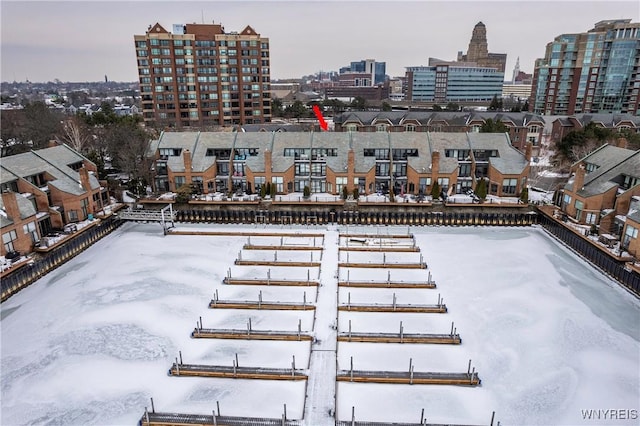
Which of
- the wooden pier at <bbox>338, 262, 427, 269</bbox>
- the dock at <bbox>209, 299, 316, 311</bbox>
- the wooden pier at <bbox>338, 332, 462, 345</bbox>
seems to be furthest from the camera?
the wooden pier at <bbox>338, 262, 427, 269</bbox>

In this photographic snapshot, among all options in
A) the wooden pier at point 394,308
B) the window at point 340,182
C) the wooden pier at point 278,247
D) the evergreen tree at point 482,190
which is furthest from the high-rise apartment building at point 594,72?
the wooden pier at point 394,308

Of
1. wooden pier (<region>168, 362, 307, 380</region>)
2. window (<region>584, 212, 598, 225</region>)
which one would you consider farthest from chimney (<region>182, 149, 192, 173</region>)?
window (<region>584, 212, 598, 225</region>)

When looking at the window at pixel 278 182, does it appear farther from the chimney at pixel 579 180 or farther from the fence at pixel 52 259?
the chimney at pixel 579 180

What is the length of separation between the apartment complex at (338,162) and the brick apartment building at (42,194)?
9080mm

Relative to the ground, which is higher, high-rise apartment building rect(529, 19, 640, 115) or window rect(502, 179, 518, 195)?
high-rise apartment building rect(529, 19, 640, 115)

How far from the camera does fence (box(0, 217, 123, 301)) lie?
28.2 m

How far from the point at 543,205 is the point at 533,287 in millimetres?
18222

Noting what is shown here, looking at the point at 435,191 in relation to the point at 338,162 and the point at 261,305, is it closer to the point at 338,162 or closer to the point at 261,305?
the point at 338,162

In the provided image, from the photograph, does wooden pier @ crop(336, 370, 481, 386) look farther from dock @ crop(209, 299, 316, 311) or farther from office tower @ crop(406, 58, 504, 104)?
office tower @ crop(406, 58, 504, 104)

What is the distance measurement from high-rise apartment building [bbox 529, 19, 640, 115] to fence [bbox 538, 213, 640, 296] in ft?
209

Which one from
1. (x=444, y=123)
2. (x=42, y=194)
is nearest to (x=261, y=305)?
(x=42, y=194)

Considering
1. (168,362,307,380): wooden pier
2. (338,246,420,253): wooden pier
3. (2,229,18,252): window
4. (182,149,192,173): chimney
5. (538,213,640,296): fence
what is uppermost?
(182,149,192,173): chimney

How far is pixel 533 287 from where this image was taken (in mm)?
27969
